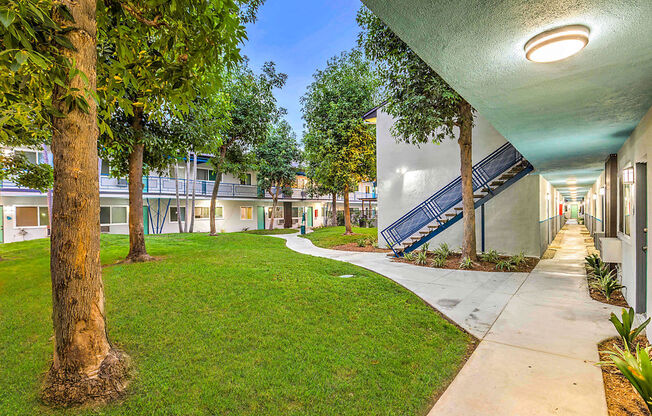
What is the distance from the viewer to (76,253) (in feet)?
8.11

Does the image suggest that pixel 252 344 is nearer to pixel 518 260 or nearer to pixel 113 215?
pixel 518 260

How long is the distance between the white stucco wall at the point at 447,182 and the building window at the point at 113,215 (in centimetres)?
1524

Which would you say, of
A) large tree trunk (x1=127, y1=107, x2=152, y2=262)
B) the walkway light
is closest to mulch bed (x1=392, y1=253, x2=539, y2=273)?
the walkway light

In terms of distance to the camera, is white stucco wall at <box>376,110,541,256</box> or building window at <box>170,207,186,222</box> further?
building window at <box>170,207,186,222</box>

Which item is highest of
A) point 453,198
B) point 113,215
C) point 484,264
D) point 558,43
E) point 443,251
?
point 558,43

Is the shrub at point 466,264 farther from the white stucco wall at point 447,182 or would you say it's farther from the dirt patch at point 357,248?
the dirt patch at point 357,248

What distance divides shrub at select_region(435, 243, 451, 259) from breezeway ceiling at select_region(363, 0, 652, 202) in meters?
5.43

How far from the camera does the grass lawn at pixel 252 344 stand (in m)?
2.58

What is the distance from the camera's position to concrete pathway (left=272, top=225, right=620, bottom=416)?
8.61 feet

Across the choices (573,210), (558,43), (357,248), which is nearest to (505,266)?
(357,248)

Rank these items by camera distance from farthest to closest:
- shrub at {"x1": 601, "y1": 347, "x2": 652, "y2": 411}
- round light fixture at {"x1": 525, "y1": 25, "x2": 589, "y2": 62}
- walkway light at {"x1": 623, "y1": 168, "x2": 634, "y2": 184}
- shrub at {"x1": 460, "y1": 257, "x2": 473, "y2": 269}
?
shrub at {"x1": 460, "y1": 257, "x2": 473, "y2": 269} → walkway light at {"x1": 623, "y1": 168, "x2": 634, "y2": 184} → shrub at {"x1": 601, "y1": 347, "x2": 652, "y2": 411} → round light fixture at {"x1": 525, "y1": 25, "x2": 589, "y2": 62}

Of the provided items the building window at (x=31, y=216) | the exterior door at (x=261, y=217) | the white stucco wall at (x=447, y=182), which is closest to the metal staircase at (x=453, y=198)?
the white stucco wall at (x=447, y=182)

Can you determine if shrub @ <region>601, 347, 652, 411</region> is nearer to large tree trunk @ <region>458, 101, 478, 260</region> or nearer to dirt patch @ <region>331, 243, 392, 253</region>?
large tree trunk @ <region>458, 101, 478, 260</region>

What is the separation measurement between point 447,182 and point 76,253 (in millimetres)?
10226
